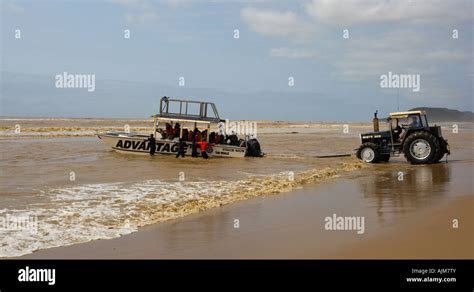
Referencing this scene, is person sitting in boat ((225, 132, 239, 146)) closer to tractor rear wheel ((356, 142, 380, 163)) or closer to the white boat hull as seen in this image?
the white boat hull

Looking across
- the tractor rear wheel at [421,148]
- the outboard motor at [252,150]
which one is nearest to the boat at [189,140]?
the outboard motor at [252,150]

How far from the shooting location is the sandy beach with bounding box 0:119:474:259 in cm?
607

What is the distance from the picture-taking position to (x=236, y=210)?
345 inches

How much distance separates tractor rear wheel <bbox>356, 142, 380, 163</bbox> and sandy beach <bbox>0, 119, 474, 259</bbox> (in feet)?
5.15

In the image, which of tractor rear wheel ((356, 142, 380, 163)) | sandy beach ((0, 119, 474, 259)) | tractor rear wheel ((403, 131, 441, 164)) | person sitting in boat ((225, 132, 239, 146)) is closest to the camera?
sandy beach ((0, 119, 474, 259))

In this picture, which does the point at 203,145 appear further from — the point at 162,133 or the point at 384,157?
the point at 384,157

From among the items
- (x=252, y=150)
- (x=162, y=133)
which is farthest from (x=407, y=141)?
(x=162, y=133)

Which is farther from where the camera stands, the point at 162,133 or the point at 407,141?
the point at 162,133

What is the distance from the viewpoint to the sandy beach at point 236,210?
6070 mm

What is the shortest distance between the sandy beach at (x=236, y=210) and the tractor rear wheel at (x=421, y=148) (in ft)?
2.78

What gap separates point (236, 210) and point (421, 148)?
34.6 feet

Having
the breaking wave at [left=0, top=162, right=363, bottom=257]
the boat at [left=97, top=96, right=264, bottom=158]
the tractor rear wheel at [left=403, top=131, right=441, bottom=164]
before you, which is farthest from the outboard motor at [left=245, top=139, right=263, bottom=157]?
the breaking wave at [left=0, top=162, right=363, bottom=257]

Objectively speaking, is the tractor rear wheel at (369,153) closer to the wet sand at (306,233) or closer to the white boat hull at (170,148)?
the white boat hull at (170,148)
